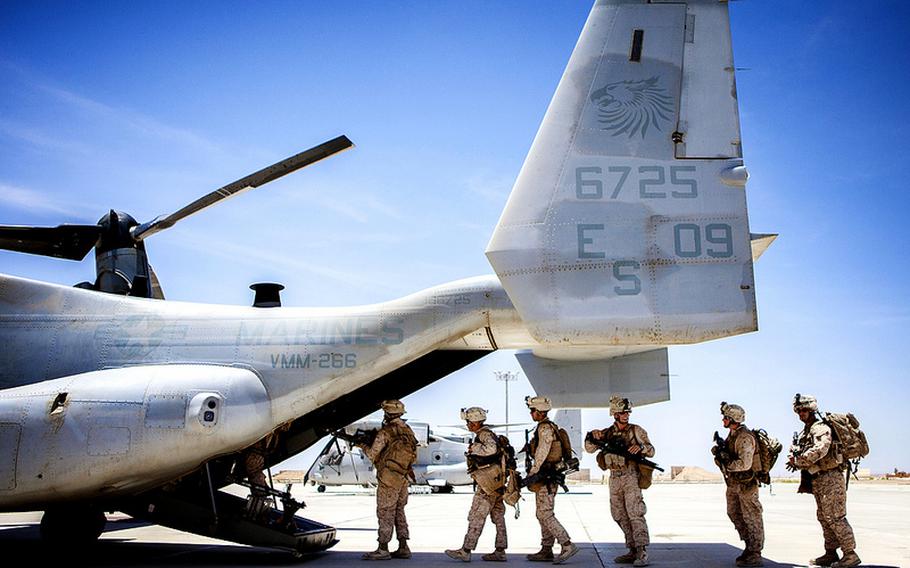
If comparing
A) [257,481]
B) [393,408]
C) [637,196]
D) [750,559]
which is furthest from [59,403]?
[750,559]

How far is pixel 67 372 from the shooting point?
8.54m

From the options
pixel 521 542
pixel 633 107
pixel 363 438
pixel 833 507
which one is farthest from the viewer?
pixel 521 542

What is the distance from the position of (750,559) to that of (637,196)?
395 centimetres

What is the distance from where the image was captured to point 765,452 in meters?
8.09

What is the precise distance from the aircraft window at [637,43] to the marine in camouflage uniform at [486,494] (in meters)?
4.51

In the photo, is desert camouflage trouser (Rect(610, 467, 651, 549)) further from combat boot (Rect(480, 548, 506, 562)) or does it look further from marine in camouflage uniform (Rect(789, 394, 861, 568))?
marine in camouflage uniform (Rect(789, 394, 861, 568))

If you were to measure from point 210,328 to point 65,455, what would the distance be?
6.75 ft

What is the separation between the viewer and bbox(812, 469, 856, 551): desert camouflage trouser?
7.43m

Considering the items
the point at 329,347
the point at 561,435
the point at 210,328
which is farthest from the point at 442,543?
the point at 210,328

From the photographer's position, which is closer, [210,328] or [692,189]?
[692,189]

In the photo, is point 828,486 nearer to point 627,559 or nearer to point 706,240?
point 627,559

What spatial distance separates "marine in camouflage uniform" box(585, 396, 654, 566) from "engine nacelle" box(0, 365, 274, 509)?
12.7ft

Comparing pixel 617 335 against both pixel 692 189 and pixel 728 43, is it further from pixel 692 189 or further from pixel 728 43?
pixel 728 43

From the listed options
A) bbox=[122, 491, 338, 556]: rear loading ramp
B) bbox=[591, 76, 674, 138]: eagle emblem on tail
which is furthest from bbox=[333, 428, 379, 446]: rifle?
bbox=[591, 76, 674, 138]: eagle emblem on tail
